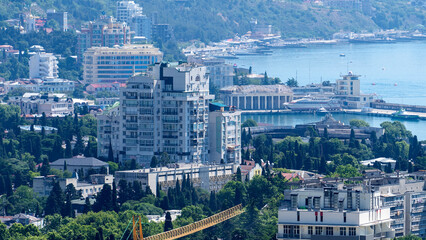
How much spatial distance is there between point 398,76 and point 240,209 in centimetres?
12916

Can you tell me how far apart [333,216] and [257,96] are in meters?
112

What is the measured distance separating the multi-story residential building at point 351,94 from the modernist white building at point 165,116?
218ft

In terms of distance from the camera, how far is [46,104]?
12631 cm

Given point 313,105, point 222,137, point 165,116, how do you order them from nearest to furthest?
point 165,116
point 222,137
point 313,105

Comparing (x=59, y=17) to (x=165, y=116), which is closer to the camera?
(x=165, y=116)

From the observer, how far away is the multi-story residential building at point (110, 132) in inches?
3527

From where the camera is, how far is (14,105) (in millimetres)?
127000

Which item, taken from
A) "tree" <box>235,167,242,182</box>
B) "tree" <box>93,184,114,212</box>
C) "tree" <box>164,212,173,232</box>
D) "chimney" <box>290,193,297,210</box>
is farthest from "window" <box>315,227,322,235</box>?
"tree" <box>235,167,242,182</box>

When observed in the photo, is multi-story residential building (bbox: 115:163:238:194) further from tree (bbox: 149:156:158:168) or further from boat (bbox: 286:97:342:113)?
boat (bbox: 286:97:342:113)

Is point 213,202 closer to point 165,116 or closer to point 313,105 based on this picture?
point 165,116

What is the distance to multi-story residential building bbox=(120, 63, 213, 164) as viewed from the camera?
286 feet

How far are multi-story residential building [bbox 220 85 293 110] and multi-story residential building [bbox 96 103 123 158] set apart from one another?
59677mm

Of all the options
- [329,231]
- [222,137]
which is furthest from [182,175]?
[329,231]

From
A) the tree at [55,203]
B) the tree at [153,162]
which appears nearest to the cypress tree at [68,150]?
the tree at [153,162]
